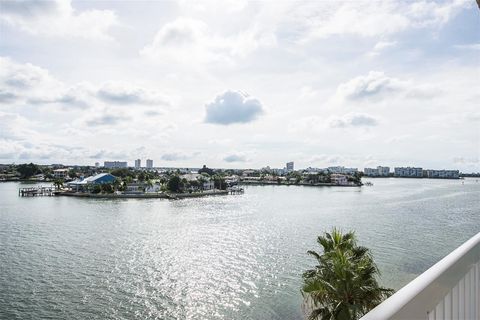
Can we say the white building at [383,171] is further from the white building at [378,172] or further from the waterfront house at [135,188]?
the waterfront house at [135,188]

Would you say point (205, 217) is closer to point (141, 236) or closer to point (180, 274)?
point (141, 236)

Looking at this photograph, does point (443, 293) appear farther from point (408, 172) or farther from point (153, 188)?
point (408, 172)

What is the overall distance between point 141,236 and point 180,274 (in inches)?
412

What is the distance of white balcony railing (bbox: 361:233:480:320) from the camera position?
70 centimetres

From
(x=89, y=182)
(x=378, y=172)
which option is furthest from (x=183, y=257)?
(x=378, y=172)

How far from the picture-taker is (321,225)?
32906mm

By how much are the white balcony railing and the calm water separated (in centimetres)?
1324

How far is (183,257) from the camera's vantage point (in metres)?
21.9

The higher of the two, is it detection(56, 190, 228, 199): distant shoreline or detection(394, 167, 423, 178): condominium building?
detection(394, 167, 423, 178): condominium building

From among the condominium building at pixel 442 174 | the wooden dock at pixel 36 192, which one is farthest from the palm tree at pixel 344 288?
the condominium building at pixel 442 174

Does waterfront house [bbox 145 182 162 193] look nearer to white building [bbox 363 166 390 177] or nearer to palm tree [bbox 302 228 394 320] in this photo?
palm tree [bbox 302 228 394 320]

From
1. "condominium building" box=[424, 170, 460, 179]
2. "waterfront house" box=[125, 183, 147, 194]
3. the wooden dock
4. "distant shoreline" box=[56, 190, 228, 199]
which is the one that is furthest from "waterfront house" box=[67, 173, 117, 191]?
"condominium building" box=[424, 170, 460, 179]

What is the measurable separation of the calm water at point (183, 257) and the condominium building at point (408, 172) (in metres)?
127

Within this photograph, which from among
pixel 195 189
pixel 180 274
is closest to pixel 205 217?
pixel 180 274
